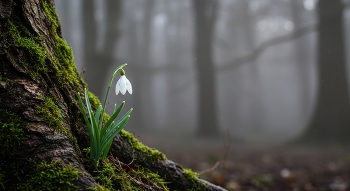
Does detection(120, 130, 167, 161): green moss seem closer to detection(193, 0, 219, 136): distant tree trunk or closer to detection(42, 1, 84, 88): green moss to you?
detection(42, 1, 84, 88): green moss

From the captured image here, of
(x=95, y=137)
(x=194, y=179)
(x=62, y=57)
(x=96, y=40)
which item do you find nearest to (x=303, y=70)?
A: (x=96, y=40)

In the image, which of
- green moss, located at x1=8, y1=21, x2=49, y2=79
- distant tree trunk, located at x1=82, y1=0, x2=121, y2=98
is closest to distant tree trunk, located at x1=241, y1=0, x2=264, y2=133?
distant tree trunk, located at x1=82, y1=0, x2=121, y2=98

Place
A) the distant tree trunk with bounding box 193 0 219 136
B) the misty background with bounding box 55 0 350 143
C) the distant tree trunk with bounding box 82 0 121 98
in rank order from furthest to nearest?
1. the distant tree trunk with bounding box 193 0 219 136
2. the misty background with bounding box 55 0 350 143
3. the distant tree trunk with bounding box 82 0 121 98

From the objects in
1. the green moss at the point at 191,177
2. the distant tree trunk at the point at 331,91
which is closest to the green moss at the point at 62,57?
the green moss at the point at 191,177

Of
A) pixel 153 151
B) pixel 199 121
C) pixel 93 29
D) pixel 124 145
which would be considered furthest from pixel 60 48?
pixel 199 121

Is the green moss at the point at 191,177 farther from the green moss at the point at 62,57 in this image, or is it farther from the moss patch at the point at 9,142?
the moss patch at the point at 9,142

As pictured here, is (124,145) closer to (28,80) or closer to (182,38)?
(28,80)
